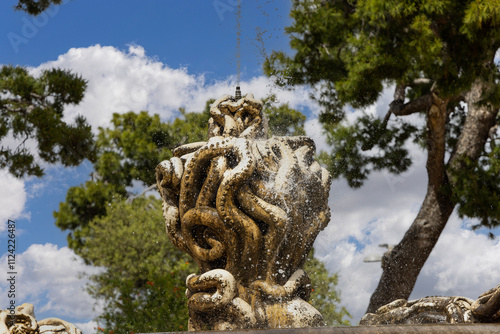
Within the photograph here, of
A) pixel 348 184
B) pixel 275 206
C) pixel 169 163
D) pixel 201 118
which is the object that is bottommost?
pixel 275 206

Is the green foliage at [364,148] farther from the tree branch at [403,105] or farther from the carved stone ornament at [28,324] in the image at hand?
the carved stone ornament at [28,324]

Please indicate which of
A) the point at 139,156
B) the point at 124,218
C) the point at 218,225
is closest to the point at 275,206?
the point at 218,225

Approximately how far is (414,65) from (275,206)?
4.87 metres

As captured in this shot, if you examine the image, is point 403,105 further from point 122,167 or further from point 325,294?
point 122,167

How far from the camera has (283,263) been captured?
4.18 meters

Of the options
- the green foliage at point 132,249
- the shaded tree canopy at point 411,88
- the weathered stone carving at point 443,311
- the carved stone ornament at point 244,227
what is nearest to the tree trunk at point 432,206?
the shaded tree canopy at point 411,88

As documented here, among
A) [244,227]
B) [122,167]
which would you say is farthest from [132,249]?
[244,227]

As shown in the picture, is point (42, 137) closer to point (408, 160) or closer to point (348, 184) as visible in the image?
point (348, 184)

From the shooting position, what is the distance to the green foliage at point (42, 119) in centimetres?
857

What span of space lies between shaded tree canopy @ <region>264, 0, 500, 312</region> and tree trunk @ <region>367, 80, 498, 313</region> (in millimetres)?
16

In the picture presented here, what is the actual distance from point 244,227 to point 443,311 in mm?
1497

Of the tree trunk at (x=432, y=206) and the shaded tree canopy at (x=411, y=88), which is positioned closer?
the shaded tree canopy at (x=411, y=88)

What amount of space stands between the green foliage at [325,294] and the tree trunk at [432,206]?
75 cm

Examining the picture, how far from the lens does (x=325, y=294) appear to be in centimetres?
869
